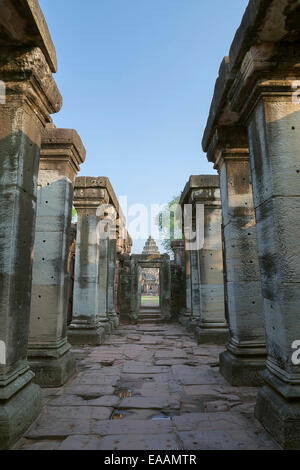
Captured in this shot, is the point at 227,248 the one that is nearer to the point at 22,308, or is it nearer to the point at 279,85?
the point at 279,85

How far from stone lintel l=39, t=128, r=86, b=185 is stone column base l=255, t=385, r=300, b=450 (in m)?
3.62

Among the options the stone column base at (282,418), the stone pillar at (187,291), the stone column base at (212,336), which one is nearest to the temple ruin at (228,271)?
the stone column base at (282,418)

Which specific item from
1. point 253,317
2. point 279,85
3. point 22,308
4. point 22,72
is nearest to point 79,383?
point 22,308

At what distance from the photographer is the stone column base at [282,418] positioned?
6.22 ft

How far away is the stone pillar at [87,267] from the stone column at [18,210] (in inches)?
141

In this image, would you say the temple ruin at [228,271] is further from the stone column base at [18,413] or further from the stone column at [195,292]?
the stone column at [195,292]

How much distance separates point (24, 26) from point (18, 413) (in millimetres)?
3012

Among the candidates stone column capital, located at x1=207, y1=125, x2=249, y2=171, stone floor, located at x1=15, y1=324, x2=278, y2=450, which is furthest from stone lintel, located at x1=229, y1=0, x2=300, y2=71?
stone floor, located at x1=15, y1=324, x2=278, y2=450

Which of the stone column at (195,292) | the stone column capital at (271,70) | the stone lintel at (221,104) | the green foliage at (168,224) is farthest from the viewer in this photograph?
the green foliage at (168,224)

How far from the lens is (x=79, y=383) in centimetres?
347

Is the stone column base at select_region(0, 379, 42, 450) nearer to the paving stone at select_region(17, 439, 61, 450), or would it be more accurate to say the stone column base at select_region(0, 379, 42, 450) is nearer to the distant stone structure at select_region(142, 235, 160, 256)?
the paving stone at select_region(17, 439, 61, 450)

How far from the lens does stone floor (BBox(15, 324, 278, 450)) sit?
6.63ft

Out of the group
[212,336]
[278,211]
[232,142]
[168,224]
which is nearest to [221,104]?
[232,142]

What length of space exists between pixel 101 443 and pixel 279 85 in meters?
3.22
